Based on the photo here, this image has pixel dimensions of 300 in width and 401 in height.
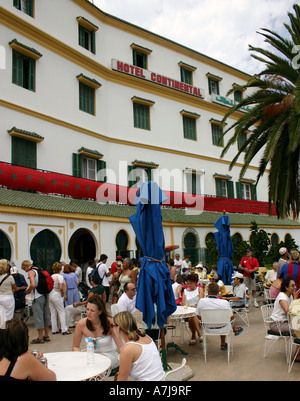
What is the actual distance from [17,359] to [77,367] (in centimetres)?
94

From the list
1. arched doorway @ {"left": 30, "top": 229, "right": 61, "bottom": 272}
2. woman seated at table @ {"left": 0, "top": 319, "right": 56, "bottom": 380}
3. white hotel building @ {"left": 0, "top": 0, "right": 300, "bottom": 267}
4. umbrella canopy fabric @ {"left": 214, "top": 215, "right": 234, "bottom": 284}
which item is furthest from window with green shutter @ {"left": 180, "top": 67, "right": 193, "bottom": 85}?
woman seated at table @ {"left": 0, "top": 319, "right": 56, "bottom": 380}

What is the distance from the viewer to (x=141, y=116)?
22.8 m

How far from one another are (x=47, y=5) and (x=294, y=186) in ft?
48.0

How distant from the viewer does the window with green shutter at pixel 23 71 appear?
1630cm

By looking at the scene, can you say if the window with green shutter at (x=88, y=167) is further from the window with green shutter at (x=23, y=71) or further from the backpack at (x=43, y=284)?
the backpack at (x=43, y=284)

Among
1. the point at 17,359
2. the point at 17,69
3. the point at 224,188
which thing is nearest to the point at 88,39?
the point at 17,69

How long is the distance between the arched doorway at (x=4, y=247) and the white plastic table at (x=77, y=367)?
9.35 m

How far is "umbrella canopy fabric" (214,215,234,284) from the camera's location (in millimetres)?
11383

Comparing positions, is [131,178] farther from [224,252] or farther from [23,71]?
[224,252]

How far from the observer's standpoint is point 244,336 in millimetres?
8375

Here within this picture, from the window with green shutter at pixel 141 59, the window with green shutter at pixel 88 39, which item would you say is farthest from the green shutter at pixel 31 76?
the window with green shutter at pixel 141 59

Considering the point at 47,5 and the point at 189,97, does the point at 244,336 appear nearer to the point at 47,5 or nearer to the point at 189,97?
the point at 47,5

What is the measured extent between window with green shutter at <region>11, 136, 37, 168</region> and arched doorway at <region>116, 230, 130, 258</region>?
531 cm

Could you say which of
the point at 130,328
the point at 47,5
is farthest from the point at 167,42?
the point at 130,328
